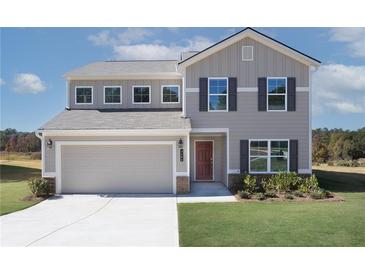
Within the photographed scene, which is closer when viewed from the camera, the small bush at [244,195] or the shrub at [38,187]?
the small bush at [244,195]

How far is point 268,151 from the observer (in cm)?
1686

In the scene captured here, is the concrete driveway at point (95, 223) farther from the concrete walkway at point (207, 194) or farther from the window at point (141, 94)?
the window at point (141, 94)

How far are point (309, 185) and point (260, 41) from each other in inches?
274

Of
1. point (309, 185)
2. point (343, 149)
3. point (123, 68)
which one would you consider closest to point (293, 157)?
point (309, 185)

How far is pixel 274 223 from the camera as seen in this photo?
10.3 meters

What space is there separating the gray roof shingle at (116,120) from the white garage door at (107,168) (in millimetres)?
947

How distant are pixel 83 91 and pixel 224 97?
800cm

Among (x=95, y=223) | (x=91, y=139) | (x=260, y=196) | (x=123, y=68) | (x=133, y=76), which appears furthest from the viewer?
(x=123, y=68)

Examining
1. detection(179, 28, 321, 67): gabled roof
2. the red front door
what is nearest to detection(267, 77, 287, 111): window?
detection(179, 28, 321, 67): gabled roof

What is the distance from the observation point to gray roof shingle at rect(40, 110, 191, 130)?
53.3 ft

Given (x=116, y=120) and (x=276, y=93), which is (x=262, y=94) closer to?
(x=276, y=93)

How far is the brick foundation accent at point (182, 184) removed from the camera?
52.5ft

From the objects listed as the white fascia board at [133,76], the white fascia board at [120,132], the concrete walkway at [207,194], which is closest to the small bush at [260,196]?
the concrete walkway at [207,194]
